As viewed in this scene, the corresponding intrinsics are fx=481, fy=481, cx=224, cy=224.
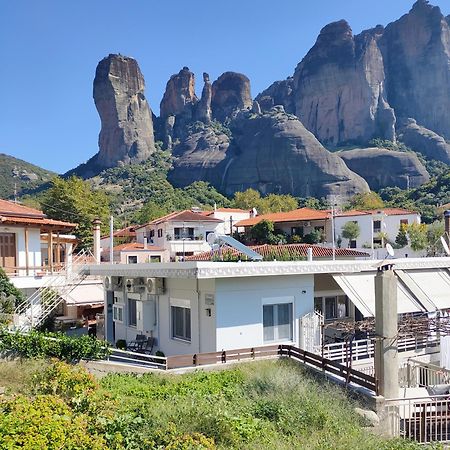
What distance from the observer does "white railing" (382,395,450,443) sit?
11.2 metres

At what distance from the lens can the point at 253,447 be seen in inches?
311

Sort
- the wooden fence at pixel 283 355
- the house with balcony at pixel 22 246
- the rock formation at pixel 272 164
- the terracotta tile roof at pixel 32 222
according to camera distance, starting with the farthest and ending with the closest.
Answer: the rock formation at pixel 272 164 < the house with balcony at pixel 22 246 < the terracotta tile roof at pixel 32 222 < the wooden fence at pixel 283 355

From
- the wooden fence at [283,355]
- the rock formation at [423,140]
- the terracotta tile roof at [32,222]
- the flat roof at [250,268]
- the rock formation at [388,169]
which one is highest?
the rock formation at [423,140]

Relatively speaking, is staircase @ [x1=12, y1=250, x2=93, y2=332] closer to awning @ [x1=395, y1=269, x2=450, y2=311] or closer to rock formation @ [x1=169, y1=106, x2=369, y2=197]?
awning @ [x1=395, y1=269, x2=450, y2=311]

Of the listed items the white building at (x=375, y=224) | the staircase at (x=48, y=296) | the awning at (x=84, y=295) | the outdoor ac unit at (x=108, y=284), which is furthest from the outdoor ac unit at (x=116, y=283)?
the white building at (x=375, y=224)

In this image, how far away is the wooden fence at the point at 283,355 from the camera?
12.1 meters

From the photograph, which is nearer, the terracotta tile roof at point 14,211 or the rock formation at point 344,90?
the terracotta tile roof at point 14,211

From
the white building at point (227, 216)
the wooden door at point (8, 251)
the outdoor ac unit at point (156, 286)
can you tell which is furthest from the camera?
the white building at point (227, 216)

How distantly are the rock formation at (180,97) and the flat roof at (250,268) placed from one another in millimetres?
143874

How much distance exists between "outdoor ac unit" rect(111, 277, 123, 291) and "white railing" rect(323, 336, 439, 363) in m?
8.97

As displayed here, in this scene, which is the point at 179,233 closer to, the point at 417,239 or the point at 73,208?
the point at 73,208

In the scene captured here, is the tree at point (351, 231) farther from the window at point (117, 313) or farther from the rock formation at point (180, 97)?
the rock formation at point (180, 97)

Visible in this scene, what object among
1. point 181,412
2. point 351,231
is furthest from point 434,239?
point 181,412

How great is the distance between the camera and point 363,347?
54.4 feet
